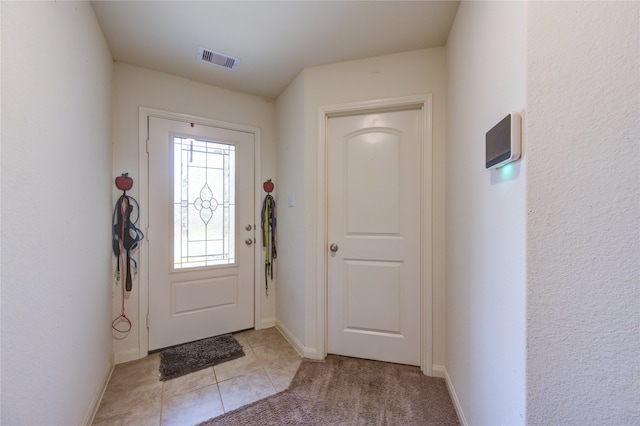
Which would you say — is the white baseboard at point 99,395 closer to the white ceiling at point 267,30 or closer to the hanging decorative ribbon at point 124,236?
the hanging decorative ribbon at point 124,236

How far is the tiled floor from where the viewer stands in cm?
144

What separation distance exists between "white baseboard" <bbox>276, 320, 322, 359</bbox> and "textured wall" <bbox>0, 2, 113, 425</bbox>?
134 centimetres

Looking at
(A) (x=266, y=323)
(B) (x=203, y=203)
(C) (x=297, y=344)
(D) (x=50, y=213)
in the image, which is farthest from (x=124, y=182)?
(C) (x=297, y=344)

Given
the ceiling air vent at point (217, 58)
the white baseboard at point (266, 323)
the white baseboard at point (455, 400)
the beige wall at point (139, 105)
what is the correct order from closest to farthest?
the white baseboard at point (455, 400), the ceiling air vent at point (217, 58), the beige wall at point (139, 105), the white baseboard at point (266, 323)

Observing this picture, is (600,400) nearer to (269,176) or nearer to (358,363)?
(358,363)

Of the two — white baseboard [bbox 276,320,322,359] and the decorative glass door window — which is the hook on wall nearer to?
the decorative glass door window

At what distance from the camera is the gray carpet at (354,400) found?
1397 mm

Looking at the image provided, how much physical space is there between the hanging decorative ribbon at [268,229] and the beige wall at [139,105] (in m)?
0.58

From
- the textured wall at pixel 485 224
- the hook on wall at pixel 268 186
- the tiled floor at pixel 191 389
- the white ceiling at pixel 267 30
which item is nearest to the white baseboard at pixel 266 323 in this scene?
the tiled floor at pixel 191 389

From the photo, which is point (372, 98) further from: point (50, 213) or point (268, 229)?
point (50, 213)

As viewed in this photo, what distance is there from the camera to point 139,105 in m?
2.05

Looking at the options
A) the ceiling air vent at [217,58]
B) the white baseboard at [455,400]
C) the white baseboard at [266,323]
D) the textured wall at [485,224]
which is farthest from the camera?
the white baseboard at [266,323]

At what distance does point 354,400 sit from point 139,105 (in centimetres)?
276

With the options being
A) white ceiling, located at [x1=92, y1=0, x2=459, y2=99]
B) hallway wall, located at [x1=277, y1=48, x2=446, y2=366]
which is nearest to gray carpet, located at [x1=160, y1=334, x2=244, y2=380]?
hallway wall, located at [x1=277, y1=48, x2=446, y2=366]
